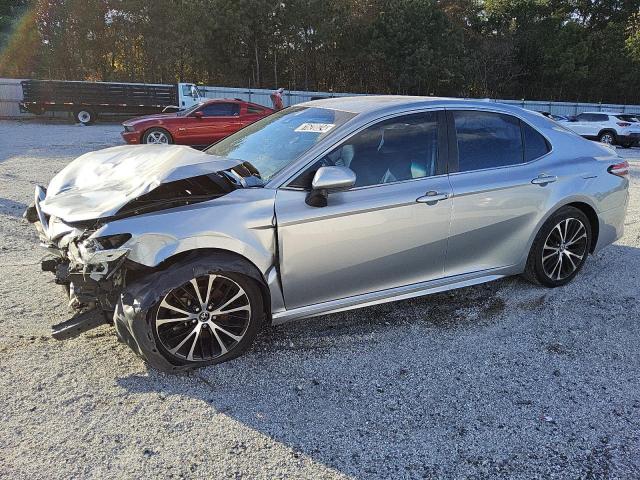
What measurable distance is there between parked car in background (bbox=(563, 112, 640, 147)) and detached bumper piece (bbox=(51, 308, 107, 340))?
2184cm

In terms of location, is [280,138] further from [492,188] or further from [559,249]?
[559,249]

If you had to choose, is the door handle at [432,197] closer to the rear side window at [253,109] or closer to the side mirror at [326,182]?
the side mirror at [326,182]

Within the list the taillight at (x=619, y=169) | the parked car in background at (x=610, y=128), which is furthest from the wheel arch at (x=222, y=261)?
the parked car in background at (x=610, y=128)

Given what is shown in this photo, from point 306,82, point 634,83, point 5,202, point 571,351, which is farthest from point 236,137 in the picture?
point 634,83

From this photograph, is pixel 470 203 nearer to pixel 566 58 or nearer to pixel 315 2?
pixel 315 2

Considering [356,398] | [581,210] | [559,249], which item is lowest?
[356,398]

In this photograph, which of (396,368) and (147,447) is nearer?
(147,447)

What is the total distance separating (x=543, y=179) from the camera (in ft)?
13.9

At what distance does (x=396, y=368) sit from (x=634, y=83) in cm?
4086

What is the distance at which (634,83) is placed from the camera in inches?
1412

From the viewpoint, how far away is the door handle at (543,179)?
4184 mm

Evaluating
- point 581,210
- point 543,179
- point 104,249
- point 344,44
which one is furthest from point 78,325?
point 344,44

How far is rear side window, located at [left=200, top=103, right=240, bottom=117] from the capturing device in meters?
13.9

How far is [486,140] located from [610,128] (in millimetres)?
21322
